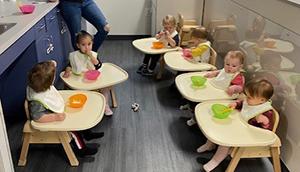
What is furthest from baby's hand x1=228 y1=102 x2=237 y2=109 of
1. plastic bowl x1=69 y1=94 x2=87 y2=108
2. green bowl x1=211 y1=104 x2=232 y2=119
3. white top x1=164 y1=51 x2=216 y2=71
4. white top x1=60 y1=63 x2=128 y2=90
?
plastic bowl x1=69 y1=94 x2=87 y2=108

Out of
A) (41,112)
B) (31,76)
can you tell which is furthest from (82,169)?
(31,76)

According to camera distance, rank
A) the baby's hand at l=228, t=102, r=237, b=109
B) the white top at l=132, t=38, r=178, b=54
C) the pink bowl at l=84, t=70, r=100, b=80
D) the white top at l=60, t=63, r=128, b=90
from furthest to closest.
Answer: the white top at l=132, t=38, r=178, b=54, the pink bowl at l=84, t=70, r=100, b=80, the white top at l=60, t=63, r=128, b=90, the baby's hand at l=228, t=102, r=237, b=109

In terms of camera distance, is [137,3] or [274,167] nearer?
[274,167]

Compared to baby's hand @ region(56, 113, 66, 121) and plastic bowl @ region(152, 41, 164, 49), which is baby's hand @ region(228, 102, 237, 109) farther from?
plastic bowl @ region(152, 41, 164, 49)

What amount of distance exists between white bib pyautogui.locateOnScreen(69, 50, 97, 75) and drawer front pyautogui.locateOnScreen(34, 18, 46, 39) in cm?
33

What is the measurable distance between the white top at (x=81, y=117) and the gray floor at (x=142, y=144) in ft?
1.27

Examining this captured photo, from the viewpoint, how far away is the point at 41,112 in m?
1.94

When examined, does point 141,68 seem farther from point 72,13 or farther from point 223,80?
point 223,80

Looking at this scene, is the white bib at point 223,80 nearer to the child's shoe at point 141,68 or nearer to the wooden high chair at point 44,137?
the wooden high chair at point 44,137

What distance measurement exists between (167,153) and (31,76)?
1073 millimetres

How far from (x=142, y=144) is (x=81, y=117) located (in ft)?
2.00

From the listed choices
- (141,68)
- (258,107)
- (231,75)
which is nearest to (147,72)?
(141,68)

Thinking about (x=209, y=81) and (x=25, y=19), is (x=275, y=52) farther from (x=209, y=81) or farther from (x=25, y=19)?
(x=25, y=19)

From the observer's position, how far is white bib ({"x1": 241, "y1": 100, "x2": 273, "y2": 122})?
75.5 inches
